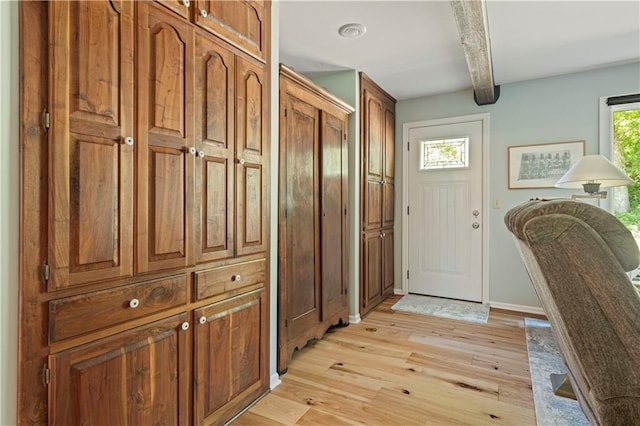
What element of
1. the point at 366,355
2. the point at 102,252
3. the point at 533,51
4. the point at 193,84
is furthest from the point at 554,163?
the point at 102,252

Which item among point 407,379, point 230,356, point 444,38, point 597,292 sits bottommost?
point 407,379

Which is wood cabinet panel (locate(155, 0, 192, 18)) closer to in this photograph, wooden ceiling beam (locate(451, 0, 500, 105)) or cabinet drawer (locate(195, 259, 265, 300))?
cabinet drawer (locate(195, 259, 265, 300))

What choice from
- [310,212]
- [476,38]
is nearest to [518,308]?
[310,212]

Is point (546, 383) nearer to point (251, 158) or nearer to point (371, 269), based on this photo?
point (371, 269)

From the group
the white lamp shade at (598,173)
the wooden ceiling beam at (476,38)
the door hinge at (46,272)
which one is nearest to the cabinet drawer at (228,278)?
the door hinge at (46,272)

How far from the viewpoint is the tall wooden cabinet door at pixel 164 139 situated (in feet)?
4.20

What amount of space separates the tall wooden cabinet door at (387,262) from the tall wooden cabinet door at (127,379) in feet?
8.90

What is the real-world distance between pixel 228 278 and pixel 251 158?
641 millimetres

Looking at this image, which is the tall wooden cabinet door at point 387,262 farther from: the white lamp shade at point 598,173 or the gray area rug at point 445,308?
the white lamp shade at point 598,173

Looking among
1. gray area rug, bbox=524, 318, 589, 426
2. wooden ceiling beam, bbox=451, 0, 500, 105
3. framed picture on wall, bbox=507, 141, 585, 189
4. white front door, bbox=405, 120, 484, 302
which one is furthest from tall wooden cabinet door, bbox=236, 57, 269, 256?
framed picture on wall, bbox=507, 141, 585, 189

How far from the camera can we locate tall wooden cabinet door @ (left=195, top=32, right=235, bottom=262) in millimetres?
1530

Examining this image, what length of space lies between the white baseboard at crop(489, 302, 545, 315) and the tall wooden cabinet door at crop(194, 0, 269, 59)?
133 inches

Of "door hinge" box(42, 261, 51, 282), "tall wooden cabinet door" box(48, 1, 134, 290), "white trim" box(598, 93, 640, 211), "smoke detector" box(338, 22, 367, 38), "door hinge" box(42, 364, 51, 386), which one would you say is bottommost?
"door hinge" box(42, 364, 51, 386)

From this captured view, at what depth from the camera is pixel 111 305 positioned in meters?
1.19
